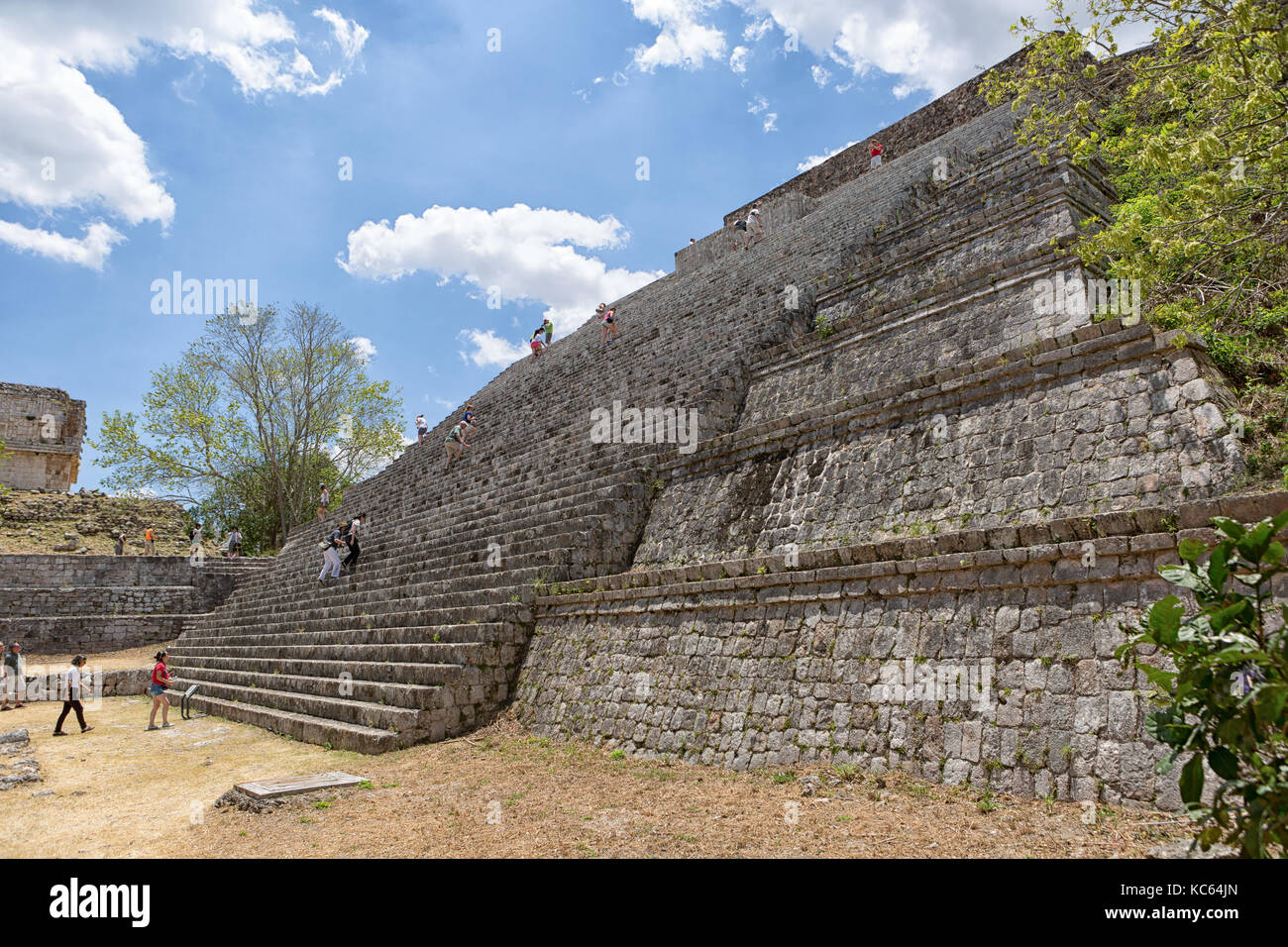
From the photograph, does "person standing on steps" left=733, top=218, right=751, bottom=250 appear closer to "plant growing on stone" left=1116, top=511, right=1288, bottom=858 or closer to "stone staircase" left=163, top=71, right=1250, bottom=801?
"stone staircase" left=163, top=71, right=1250, bottom=801

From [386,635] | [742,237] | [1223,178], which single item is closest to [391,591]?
[386,635]

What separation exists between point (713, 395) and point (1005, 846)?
9018 millimetres

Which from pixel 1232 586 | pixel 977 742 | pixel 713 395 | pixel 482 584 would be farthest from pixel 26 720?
pixel 1232 586

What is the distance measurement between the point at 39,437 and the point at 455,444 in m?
20.2

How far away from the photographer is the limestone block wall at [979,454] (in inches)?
236

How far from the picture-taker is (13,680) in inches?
548

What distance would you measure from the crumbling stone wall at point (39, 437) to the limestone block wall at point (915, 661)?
2951 cm

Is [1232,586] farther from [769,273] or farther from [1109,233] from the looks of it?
[769,273]

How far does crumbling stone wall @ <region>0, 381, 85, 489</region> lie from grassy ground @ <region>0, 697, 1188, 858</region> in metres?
25.4

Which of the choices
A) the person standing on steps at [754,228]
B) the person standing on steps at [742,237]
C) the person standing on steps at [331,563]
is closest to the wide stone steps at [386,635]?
the person standing on steps at [331,563]

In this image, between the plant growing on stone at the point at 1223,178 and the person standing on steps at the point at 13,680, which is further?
the person standing on steps at the point at 13,680

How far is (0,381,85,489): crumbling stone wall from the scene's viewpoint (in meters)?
28.0

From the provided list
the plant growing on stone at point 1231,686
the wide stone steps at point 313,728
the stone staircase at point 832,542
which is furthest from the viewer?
the wide stone steps at point 313,728

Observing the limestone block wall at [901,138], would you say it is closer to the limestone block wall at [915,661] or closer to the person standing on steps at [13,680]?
the limestone block wall at [915,661]
